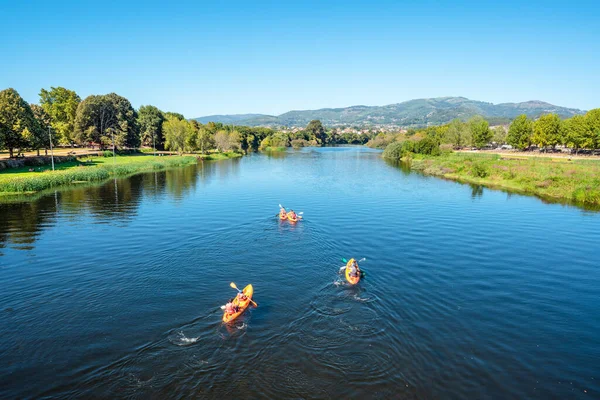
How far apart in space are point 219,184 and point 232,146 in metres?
82.3

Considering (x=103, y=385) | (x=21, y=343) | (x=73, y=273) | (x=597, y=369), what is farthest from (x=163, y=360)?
(x=597, y=369)

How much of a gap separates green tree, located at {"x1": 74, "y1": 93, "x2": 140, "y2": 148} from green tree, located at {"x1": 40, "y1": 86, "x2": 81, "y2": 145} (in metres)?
4.08

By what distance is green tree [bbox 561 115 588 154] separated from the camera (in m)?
79.8

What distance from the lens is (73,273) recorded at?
23.0 m

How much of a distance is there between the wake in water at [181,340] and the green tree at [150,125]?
114 m

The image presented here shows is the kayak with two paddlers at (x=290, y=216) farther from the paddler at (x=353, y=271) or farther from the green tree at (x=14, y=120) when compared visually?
the green tree at (x=14, y=120)

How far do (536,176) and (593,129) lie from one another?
34049 millimetres

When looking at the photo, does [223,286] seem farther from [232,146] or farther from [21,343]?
[232,146]

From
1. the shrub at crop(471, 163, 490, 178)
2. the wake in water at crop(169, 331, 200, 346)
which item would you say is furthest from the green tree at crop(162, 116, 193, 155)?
the wake in water at crop(169, 331, 200, 346)

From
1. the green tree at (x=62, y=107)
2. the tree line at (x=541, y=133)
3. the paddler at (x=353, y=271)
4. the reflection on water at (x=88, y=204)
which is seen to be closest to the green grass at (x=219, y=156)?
the green tree at (x=62, y=107)

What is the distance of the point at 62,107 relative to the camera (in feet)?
346

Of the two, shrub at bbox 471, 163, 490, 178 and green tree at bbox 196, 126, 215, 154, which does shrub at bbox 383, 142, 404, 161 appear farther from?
green tree at bbox 196, 126, 215, 154

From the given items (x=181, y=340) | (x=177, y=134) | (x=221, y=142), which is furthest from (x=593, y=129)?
(x=221, y=142)

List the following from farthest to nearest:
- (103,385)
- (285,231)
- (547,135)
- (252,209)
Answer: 1. (547,135)
2. (252,209)
3. (285,231)
4. (103,385)
